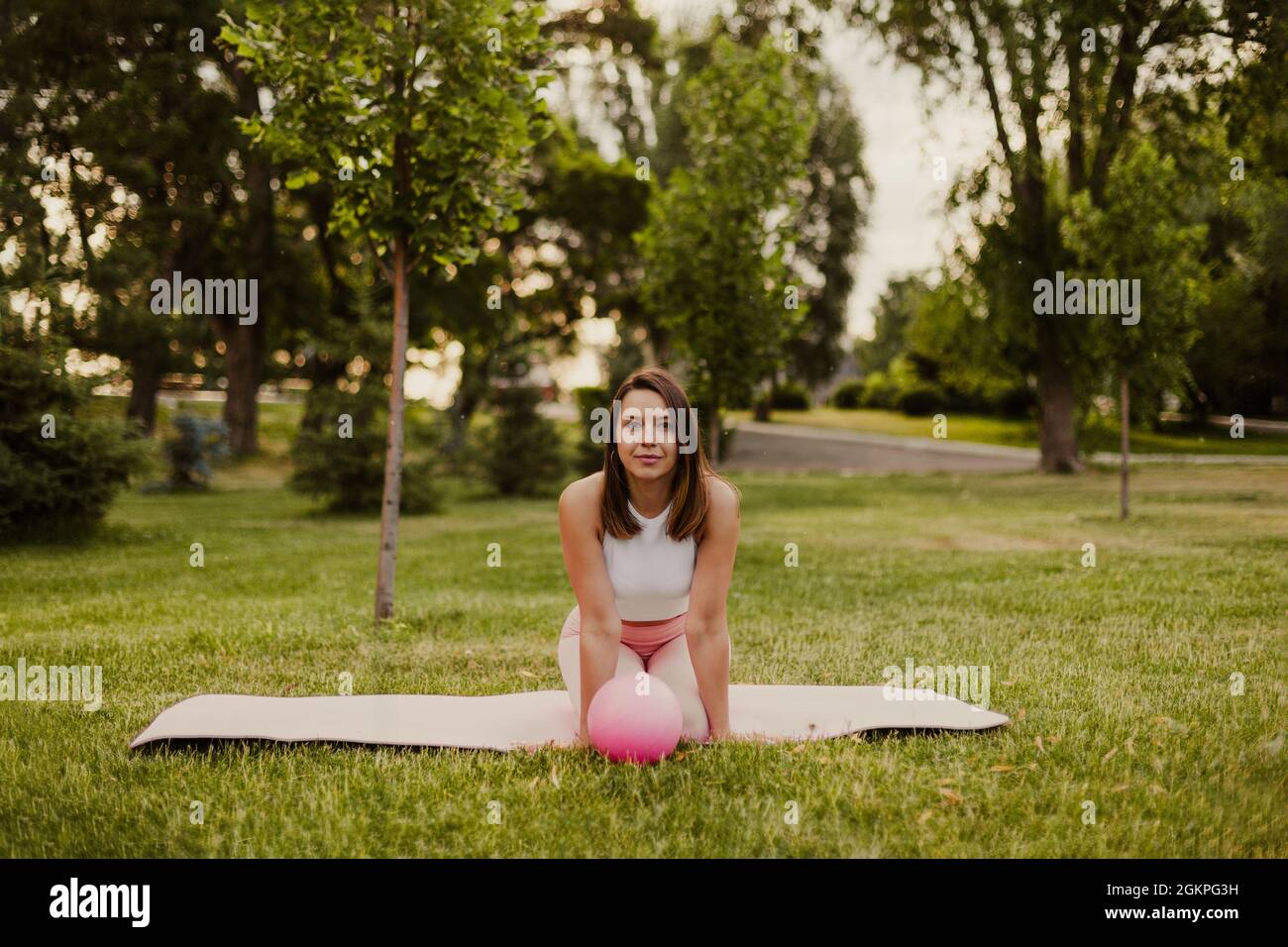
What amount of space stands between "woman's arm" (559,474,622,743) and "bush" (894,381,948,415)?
4569 cm

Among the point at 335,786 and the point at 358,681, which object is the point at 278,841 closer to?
the point at 335,786

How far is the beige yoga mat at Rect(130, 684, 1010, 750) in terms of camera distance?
4.66m

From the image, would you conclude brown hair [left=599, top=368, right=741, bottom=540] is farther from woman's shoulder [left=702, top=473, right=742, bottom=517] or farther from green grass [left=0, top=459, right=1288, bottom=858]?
green grass [left=0, top=459, right=1288, bottom=858]

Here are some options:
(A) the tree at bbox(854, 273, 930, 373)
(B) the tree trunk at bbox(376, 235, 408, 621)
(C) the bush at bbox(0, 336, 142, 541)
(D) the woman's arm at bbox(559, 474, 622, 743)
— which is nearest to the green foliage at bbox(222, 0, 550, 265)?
(B) the tree trunk at bbox(376, 235, 408, 621)

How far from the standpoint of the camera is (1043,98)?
17828mm

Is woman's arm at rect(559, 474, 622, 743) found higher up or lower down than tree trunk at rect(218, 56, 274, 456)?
lower down

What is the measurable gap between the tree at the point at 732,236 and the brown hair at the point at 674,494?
887cm

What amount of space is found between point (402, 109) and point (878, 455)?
27344mm

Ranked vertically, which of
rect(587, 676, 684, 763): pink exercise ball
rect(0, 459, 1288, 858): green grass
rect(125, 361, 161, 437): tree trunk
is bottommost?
rect(0, 459, 1288, 858): green grass

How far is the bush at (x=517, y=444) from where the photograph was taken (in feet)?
70.4

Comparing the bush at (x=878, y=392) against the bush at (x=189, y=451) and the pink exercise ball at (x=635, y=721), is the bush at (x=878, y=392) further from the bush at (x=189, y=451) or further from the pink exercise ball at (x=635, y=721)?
the pink exercise ball at (x=635, y=721)

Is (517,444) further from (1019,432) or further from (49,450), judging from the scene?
(1019,432)

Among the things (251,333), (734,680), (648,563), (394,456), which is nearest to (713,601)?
(648,563)

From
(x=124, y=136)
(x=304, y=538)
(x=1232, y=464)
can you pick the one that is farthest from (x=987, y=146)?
(x=124, y=136)
